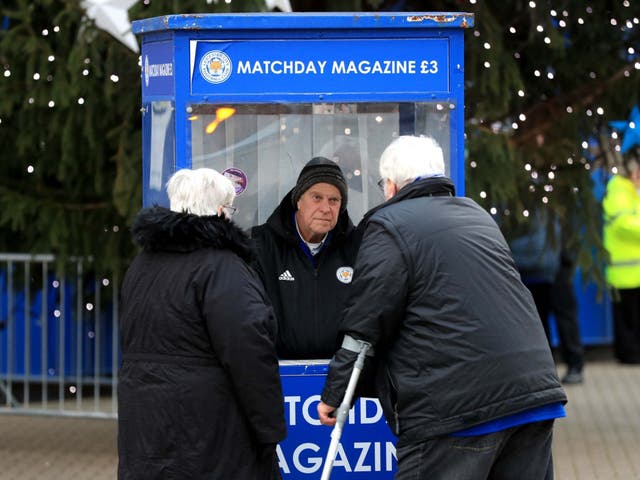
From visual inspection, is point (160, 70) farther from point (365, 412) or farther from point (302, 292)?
point (365, 412)

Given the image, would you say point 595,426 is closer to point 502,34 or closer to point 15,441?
point 502,34

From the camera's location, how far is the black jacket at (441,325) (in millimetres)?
4184

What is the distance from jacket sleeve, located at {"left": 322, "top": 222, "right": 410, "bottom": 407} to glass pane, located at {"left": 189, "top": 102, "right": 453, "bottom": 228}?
132cm

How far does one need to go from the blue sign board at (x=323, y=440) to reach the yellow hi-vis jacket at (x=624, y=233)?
19.1 ft

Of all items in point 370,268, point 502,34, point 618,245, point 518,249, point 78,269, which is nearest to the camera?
point 370,268

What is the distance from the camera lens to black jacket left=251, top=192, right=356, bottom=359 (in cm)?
533

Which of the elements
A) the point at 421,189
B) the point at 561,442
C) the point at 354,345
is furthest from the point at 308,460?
the point at 561,442

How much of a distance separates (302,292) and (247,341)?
3.49ft

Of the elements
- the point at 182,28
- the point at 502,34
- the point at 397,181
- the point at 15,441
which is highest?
the point at 502,34

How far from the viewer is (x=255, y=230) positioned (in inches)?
217

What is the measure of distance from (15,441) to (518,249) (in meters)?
4.01

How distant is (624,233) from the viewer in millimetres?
11195

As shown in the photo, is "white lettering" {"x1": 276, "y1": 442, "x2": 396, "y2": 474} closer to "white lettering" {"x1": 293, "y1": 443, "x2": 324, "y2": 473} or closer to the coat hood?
"white lettering" {"x1": 293, "y1": 443, "x2": 324, "y2": 473}

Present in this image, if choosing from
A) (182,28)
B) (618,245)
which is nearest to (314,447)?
(182,28)
